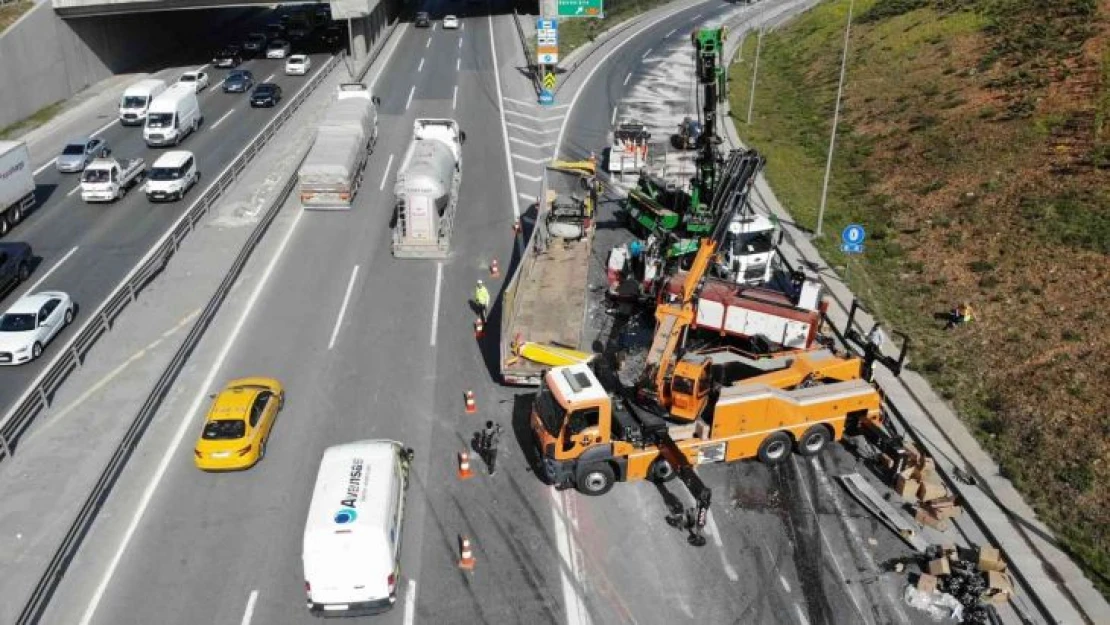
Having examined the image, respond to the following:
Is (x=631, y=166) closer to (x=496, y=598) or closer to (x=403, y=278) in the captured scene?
(x=403, y=278)

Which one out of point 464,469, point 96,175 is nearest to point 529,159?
point 96,175

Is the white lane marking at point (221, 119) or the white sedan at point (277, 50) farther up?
the white sedan at point (277, 50)

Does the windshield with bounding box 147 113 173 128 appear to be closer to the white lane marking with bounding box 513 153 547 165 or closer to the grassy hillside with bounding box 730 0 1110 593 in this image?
the white lane marking with bounding box 513 153 547 165

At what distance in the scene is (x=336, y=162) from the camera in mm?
41094

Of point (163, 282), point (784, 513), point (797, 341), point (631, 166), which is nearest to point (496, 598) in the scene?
point (784, 513)

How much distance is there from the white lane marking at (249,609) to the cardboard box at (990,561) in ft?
55.9

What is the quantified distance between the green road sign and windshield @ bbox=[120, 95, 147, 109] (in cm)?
3272

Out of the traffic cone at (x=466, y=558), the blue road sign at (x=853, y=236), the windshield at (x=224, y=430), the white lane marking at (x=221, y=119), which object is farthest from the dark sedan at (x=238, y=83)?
the traffic cone at (x=466, y=558)

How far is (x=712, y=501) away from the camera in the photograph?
22.8m

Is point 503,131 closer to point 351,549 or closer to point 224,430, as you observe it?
point 224,430

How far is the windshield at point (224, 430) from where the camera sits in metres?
23.3

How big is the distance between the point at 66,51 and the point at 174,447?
49634 mm

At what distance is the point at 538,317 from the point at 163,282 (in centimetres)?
1658

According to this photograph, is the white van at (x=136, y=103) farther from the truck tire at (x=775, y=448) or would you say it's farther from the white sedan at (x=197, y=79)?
the truck tire at (x=775, y=448)
